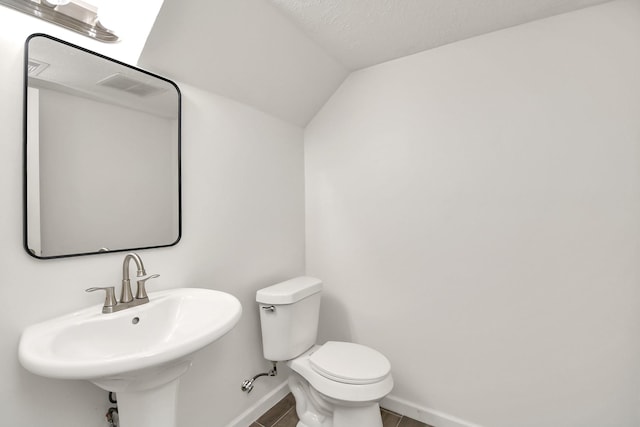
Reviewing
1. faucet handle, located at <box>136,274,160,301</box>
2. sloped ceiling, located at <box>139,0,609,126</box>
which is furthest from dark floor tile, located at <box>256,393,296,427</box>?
sloped ceiling, located at <box>139,0,609,126</box>

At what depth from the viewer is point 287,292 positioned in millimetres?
1616

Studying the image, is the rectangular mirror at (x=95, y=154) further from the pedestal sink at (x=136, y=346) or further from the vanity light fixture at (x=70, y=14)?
the pedestal sink at (x=136, y=346)

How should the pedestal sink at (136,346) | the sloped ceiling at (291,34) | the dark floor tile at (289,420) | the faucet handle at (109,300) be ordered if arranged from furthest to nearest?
the dark floor tile at (289,420), the sloped ceiling at (291,34), the faucet handle at (109,300), the pedestal sink at (136,346)

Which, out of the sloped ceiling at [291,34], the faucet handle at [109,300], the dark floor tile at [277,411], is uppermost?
the sloped ceiling at [291,34]

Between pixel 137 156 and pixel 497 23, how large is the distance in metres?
1.79

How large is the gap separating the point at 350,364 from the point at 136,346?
3.17 feet

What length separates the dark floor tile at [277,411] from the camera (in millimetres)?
1709

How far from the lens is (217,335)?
92 cm

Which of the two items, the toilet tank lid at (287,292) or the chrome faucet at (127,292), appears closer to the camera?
the chrome faucet at (127,292)

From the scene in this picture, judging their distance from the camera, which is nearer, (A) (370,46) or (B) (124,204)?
(B) (124,204)

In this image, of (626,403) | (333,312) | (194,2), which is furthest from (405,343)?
(194,2)

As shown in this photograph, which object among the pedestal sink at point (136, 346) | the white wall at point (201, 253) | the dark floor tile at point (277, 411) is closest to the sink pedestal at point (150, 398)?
the pedestal sink at point (136, 346)

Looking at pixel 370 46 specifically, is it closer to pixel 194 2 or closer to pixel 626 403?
pixel 194 2

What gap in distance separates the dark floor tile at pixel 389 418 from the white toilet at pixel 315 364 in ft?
1.06
